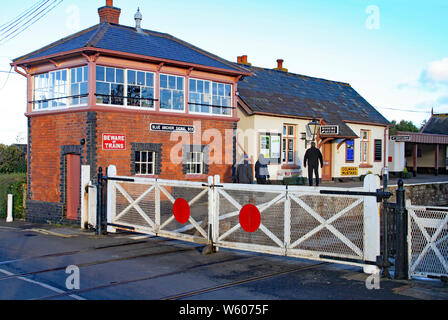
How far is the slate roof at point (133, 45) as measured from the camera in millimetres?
15344

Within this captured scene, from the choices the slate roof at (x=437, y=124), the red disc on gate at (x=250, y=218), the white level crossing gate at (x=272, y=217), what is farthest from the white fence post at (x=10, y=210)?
the slate roof at (x=437, y=124)

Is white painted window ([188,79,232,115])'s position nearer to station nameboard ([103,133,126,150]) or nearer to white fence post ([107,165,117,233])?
station nameboard ([103,133,126,150])

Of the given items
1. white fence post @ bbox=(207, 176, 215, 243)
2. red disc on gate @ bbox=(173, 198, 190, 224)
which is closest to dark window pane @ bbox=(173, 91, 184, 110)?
red disc on gate @ bbox=(173, 198, 190, 224)

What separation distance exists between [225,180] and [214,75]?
13.5 ft

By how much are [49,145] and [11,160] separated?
10.9m

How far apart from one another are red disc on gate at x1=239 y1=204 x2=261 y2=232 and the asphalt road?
0.68 metres

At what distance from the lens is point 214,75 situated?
18.2 meters

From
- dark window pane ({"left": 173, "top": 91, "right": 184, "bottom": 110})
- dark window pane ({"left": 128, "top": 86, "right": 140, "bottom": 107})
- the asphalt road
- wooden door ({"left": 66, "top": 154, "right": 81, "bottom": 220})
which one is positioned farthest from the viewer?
dark window pane ({"left": 173, "top": 91, "right": 184, "bottom": 110})

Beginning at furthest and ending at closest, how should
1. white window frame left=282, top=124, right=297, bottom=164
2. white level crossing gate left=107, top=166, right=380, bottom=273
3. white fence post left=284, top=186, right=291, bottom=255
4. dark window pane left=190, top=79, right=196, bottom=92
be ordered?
white window frame left=282, top=124, right=297, bottom=164 → dark window pane left=190, top=79, right=196, bottom=92 → white fence post left=284, top=186, right=291, bottom=255 → white level crossing gate left=107, top=166, right=380, bottom=273

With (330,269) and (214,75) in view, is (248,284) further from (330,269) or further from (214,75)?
(214,75)

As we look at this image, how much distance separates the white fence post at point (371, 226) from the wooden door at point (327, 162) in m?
19.6

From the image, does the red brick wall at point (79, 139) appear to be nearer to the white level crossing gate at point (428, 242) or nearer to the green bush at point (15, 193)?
the green bush at point (15, 193)

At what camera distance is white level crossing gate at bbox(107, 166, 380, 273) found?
7656mm
